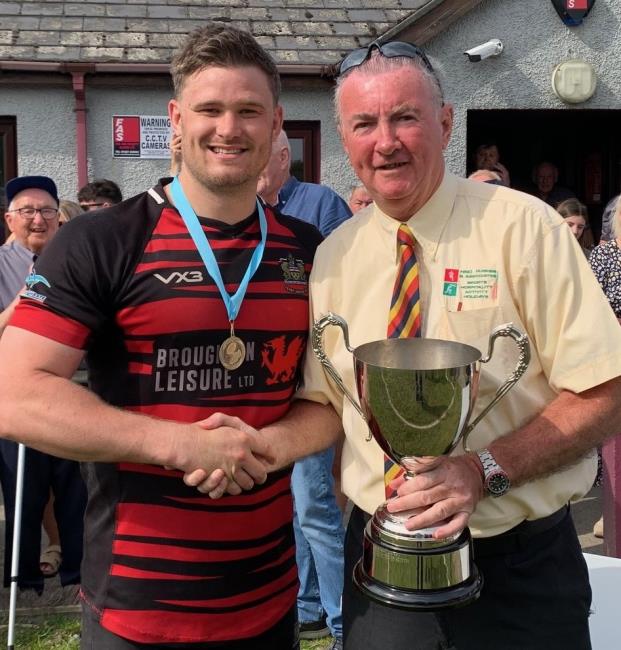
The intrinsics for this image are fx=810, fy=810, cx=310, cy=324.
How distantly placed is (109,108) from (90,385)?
678 cm

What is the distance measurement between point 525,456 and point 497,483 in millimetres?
94

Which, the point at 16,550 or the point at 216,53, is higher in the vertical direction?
the point at 216,53

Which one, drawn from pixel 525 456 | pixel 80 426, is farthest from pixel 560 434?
pixel 80 426

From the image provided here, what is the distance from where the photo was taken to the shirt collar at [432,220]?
205 centimetres

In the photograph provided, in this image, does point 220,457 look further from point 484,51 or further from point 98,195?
point 484,51

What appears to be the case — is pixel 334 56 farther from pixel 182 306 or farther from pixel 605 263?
pixel 182 306

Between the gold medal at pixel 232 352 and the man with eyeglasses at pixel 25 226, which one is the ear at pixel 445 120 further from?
the man with eyeglasses at pixel 25 226

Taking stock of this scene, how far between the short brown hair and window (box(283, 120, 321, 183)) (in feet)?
21.3

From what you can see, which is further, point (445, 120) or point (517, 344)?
point (445, 120)

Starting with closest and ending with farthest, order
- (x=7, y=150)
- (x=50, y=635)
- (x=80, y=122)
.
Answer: (x=50, y=635)
(x=80, y=122)
(x=7, y=150)

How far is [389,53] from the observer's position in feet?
6.61

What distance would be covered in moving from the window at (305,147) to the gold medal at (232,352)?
6733 millimetres

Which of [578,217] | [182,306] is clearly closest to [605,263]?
[578,217]

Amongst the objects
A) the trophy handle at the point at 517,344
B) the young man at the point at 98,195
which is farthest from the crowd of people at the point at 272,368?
the young man at the point at 98,195
